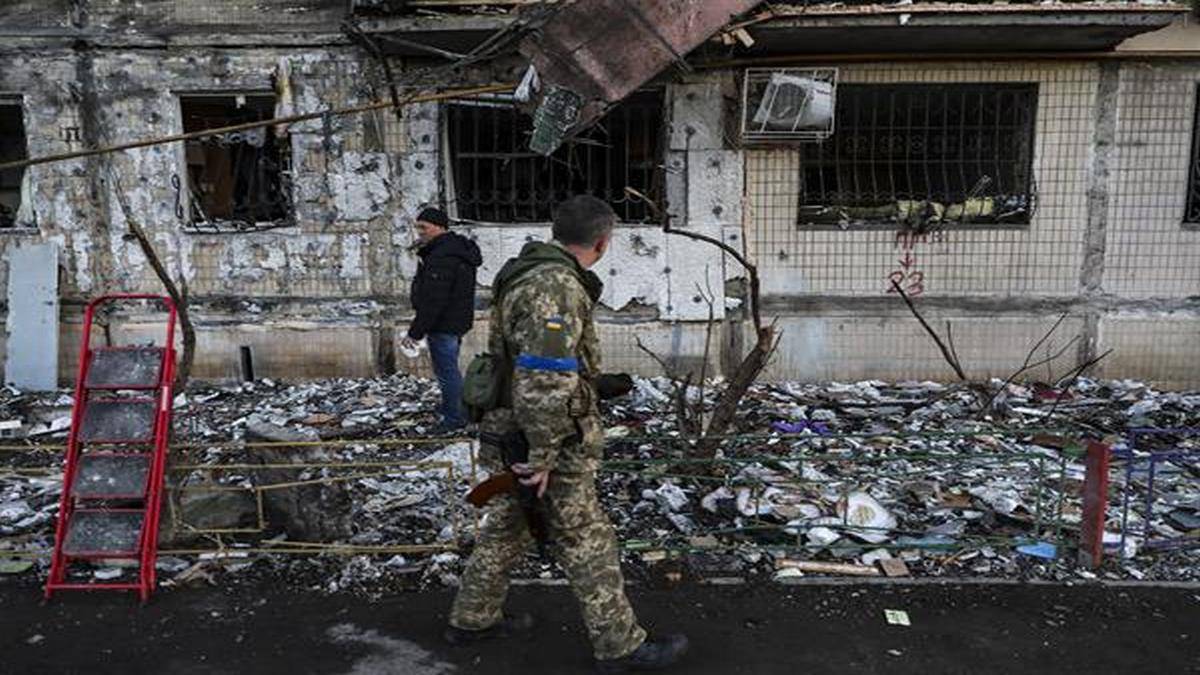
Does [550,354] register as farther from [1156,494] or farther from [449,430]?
[1156,494]

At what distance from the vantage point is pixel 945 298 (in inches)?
303

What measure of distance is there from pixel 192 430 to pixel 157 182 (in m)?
2.35

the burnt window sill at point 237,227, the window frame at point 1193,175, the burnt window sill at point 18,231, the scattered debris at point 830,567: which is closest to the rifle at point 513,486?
the scattered debris at point 830,567

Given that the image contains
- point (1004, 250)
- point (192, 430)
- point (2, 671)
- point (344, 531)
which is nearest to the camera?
point (2, 671)

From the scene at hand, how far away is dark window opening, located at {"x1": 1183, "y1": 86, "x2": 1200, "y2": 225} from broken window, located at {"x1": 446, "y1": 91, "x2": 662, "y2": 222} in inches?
173

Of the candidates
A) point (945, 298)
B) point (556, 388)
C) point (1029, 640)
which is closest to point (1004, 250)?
point (945, 298)

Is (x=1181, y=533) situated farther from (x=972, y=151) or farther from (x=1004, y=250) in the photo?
(x=972, y=151)

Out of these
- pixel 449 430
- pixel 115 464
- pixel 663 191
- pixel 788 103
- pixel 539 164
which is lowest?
pixel 449 430

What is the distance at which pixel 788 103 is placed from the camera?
23.7 feet

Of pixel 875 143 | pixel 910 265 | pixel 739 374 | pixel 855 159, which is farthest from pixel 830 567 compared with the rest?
pixel 875 143

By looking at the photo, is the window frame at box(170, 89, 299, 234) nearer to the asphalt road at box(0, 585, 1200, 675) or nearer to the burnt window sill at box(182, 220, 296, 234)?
the burnt window sill at box(182, 220, 296, 234)

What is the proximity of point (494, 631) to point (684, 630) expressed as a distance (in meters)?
0.79

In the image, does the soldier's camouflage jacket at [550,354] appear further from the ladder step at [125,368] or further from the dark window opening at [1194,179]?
the dark window opening at [1194,179]

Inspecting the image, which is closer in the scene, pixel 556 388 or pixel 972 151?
pixel 556 388
